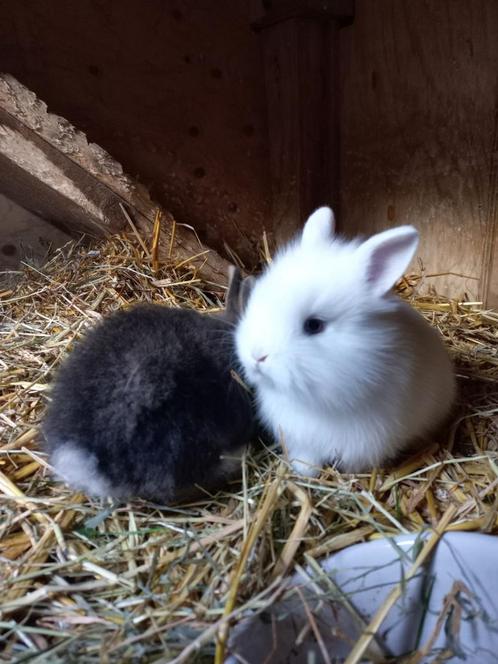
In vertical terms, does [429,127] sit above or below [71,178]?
above

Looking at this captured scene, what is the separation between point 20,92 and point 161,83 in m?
0.79

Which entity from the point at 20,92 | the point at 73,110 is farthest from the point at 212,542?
the point at 73,110

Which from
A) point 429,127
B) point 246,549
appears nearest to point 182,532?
point 246,549

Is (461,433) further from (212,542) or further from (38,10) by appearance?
(38,10)

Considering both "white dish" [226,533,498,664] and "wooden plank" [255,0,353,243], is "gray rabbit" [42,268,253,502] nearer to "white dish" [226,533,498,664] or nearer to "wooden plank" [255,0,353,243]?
"white dish" [226,533,498,664]

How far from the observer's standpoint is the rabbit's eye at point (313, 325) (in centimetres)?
139

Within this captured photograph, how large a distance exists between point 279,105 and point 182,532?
2380mm

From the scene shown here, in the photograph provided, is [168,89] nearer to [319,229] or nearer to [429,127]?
[429,127]

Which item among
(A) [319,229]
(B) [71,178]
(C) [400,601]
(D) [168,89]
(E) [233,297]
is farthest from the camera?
(D) [168,89]

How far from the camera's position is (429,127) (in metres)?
2.48

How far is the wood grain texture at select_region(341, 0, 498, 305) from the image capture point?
2248 millimetres

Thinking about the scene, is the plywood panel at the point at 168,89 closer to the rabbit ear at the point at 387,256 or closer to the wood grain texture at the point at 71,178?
the wood grain texture at the point at 71,178

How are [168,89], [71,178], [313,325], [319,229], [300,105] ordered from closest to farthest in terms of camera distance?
1. [313,325]
2. [319,229]
3. [71,178]
4. [168,89]
5. [300,105]

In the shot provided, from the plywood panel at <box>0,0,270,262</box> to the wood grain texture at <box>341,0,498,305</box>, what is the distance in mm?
552
